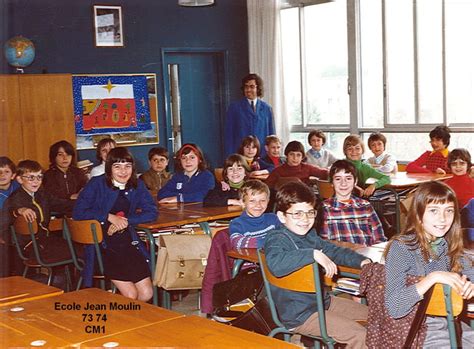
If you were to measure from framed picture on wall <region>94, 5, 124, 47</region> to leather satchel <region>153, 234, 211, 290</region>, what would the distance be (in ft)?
17.4

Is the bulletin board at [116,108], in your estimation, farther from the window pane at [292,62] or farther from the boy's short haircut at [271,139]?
the boy's short haircut at [271,139]

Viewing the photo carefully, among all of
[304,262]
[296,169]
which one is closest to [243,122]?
[296,169]

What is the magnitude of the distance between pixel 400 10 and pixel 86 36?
378 cm

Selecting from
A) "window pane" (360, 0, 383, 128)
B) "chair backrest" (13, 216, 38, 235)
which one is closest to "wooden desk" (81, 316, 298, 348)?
"chair backrest" (13, 216, 38, 235)

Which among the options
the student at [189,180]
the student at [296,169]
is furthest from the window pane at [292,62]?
the student at [189,180]

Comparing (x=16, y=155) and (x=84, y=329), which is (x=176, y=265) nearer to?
(x=84, y=329)

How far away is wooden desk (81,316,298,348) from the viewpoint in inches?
77.9

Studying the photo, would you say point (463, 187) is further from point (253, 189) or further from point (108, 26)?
point (108, 26)

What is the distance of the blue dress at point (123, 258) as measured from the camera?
4.30m

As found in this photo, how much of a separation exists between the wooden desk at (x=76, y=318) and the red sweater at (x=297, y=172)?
13.9ft

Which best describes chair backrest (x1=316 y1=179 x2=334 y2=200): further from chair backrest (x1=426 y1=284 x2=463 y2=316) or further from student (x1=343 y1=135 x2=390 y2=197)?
chair backrest (x1=426 y1=284 x2=463 y2=316)

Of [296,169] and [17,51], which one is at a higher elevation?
[17,51]

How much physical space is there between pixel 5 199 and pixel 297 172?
9.49 feet

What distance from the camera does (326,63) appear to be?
9391 millimetres
